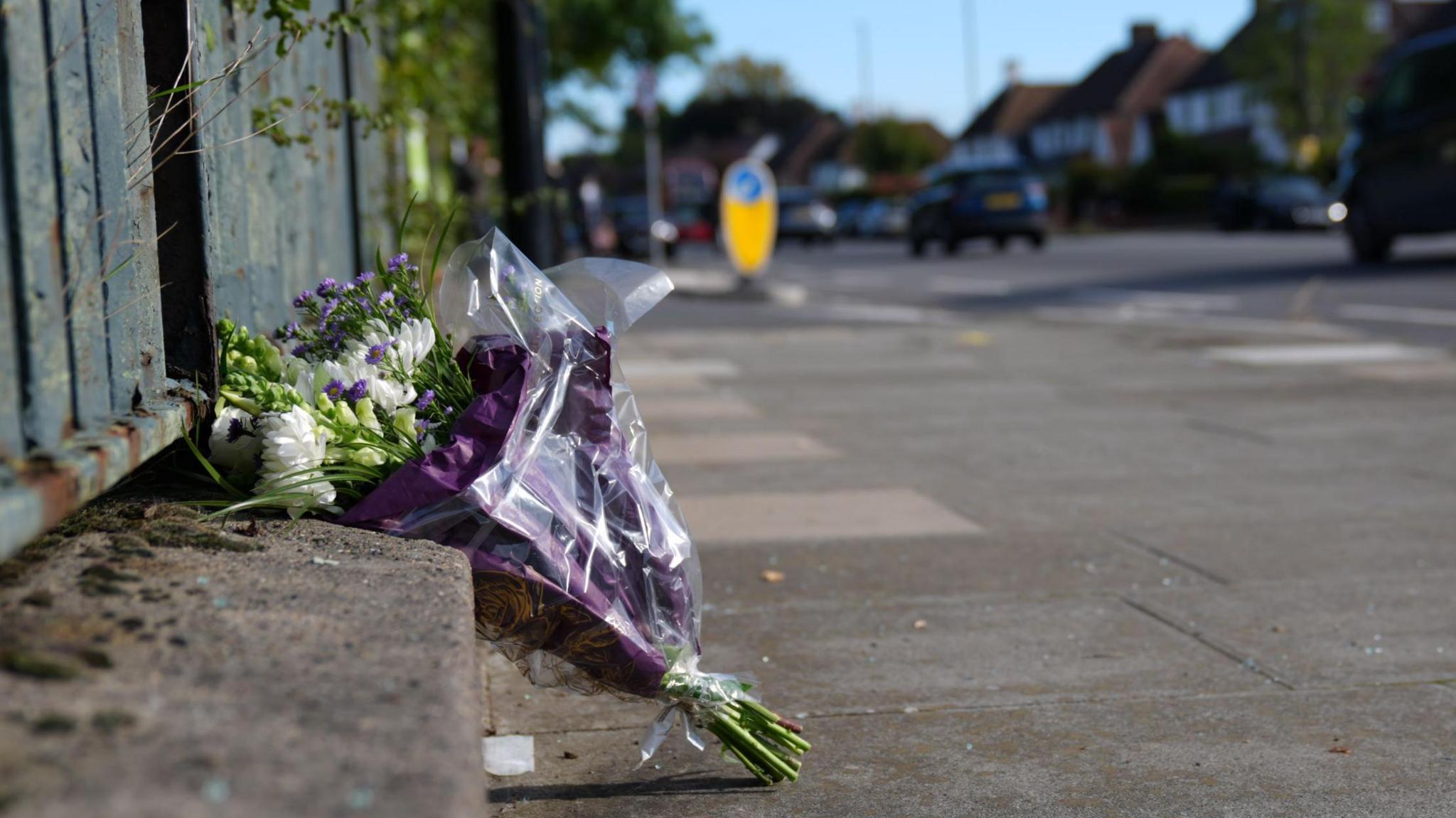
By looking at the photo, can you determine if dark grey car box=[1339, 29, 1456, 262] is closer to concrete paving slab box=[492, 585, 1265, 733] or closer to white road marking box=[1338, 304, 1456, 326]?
white road marking box=[1338, 304, 1456, 326]

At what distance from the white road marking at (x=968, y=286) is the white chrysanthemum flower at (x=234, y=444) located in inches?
623

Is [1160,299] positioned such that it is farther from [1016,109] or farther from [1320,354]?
[1016,109]

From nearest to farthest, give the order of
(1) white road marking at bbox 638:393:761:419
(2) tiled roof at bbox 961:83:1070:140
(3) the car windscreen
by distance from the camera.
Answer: (1) white road marking at bbox 638:393:761:419 < (3) the car windscreen < (2) tiled roof at bbox 961:83:1070:140

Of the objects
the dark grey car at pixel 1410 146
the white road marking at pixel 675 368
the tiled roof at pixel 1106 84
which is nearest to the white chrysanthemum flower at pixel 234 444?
the white road marking at pixel 675 368

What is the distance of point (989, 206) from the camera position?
2848 cm

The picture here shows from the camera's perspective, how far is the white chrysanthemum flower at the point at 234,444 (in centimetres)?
258

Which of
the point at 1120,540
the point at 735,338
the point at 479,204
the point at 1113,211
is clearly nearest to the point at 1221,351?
the point at 735,338

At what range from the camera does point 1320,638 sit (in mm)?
3893

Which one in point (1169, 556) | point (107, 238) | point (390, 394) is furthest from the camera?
point (1169, 556)

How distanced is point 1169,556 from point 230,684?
3.70 metres

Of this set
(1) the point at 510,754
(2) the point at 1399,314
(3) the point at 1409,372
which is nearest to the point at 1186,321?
(2) the point at 1399,314

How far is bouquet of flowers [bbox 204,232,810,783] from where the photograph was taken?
2.50 m

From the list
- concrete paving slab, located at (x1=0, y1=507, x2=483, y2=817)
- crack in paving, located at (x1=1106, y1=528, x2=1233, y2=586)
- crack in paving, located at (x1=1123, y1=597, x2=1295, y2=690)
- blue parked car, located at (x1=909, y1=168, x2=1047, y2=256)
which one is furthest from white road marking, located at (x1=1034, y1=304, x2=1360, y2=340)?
blue parked car, located at (x1=909, y1=168, x2=1047, y2=256)

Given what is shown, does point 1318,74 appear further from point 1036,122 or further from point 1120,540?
point 1120,540
